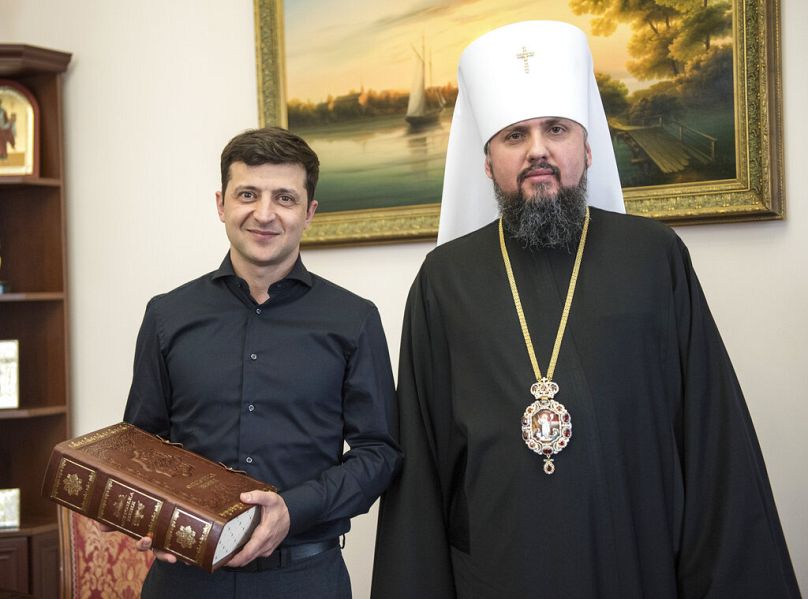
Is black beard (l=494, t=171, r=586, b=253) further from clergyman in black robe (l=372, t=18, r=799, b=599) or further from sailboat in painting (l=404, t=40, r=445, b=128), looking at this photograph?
sailboat in painting (l=404, t=40, r=445, b=128)

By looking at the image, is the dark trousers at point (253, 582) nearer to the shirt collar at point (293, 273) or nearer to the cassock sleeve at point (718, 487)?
the shirt collar at point (293, 273)

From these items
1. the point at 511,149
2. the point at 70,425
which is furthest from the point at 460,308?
the point at 70,425

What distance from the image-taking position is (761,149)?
284 cm

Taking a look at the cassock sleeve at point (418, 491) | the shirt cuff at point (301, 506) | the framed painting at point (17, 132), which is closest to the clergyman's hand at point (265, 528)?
the shirt cuff at point (301, 506)

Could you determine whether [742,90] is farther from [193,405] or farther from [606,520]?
[193,405]

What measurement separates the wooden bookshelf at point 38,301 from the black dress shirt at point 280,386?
6.91 ft

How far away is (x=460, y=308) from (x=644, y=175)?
1.21 m

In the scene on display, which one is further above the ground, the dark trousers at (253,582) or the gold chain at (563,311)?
the gold chain at (563,311)

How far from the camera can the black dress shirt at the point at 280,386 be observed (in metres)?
2.07

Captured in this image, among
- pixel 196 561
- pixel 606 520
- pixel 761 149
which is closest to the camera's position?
pixel 196 561

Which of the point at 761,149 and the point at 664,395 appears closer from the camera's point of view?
the point at 664,395

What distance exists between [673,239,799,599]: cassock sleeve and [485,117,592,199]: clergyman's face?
369 mm

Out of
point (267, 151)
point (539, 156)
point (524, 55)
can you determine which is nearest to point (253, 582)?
point (267, 151)

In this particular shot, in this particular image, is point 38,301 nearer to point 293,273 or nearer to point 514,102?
point 293,273
